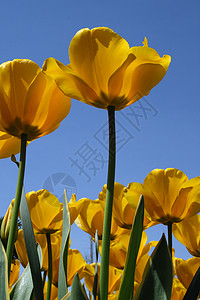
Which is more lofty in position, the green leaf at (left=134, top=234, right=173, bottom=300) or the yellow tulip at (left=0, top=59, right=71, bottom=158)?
the yellow tulip at (left=0, top=59, right=71, bottom=158)

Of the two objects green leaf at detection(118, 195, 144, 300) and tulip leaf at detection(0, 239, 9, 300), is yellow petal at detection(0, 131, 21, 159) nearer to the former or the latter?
tulip leaf at detection(0, 239, 9, 300)

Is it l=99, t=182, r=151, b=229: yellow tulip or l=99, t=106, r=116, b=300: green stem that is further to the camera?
l=99, t=182, r=151, b=229: yellow tulip

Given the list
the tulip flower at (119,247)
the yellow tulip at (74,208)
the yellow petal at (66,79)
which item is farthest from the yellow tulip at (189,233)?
the yellow petal at (66,79)

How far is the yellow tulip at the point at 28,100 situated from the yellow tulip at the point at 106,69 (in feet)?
0.23

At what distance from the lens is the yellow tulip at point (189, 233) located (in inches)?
39.3

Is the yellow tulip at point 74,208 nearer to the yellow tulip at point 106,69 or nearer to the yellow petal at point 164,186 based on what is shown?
the yellow petal at point 164,186

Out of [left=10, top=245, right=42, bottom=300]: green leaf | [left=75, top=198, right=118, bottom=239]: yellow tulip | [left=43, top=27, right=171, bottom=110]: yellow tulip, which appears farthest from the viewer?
[left=75, top=198, right=118, bottom=239]: yellow tulip

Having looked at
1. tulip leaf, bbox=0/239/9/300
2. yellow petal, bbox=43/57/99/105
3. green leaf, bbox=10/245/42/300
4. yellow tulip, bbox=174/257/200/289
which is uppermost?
yellow petal, bbox=43/57/99/105

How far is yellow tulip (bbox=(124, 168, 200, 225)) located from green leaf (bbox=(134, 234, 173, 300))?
0.68 feet

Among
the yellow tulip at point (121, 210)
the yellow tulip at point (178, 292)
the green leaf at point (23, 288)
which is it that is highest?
the yellow tulip at point (121, 210)

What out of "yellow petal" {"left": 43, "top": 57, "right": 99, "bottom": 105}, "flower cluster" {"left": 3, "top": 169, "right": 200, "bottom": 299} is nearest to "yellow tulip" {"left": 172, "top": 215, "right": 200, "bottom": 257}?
"flower cluster" {"left": 3, "top": 169, "right": 200, "bottom": 299}

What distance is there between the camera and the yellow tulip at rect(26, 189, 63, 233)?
0.91 metres

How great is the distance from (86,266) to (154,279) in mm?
654

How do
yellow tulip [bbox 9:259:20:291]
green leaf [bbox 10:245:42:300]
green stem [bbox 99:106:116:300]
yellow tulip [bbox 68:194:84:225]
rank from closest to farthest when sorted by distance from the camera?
green stem [bbox 99:106:116:300] → green leaf [bbox 10:245:42:300] → yellow tulip [bbox 68:194:84:225] → yellow tulip [bbox 9:259:20:291]
